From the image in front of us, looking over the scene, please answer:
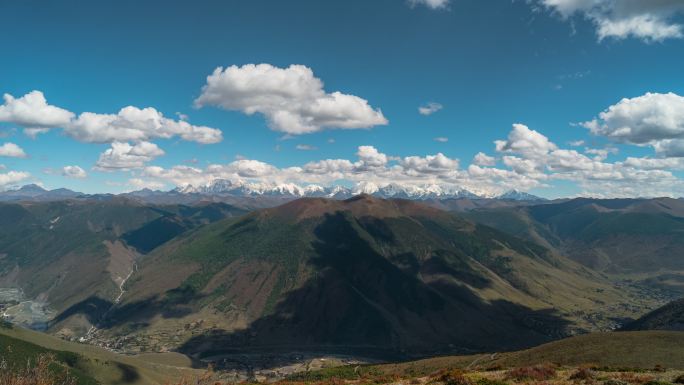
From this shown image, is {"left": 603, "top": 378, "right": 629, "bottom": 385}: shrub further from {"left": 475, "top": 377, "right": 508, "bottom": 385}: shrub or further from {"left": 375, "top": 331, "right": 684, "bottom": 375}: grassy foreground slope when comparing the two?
{"left": 375, "top": 331, "right": 684, "bottom": 375}: grassy foreground slope

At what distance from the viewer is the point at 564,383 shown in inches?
2083

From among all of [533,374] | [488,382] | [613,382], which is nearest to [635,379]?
[613,382]

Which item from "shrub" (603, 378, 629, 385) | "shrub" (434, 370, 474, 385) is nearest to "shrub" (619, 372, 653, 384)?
"shrub" (603, 378, 629, 385)

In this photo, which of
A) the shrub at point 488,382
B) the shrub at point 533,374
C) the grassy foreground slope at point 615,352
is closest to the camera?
the shrub at point 488,382

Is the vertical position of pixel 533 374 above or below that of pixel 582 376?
below

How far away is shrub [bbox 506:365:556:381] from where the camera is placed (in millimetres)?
55669

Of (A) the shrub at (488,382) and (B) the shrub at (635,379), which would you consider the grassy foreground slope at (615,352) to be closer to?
(B) the shrub at (635,379)

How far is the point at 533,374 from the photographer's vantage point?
188ft

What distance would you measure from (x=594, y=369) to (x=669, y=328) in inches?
6900

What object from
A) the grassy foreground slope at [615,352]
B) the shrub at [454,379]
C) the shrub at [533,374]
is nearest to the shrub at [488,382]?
the shrub at [454,379]

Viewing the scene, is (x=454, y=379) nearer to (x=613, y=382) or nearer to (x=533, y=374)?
(x=533, y=374)

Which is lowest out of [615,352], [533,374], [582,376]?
[615,352]

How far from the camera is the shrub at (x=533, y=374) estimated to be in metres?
55.7

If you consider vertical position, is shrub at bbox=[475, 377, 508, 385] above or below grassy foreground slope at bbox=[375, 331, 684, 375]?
above
